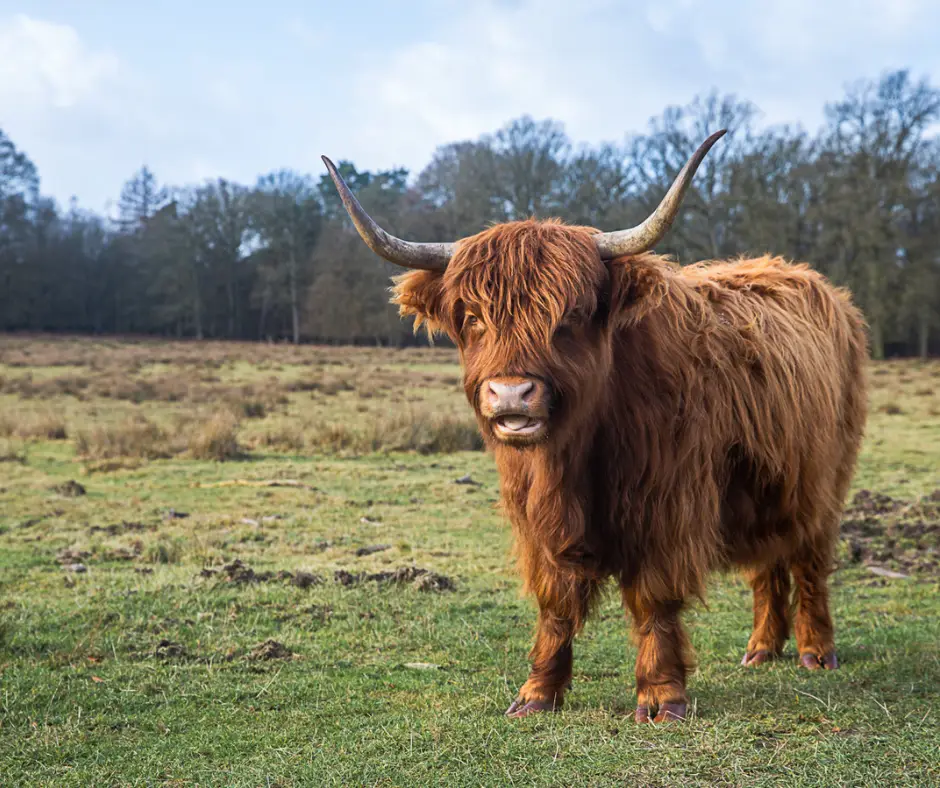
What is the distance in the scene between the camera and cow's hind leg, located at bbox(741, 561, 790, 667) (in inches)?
200

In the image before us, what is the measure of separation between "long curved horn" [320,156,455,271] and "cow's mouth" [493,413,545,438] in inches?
37.6

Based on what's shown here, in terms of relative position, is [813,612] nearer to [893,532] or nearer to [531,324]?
[531,324]

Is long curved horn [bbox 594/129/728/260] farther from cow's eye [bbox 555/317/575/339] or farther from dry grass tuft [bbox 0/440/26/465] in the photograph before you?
dry grass tuft [bbox 0/440/26/465]

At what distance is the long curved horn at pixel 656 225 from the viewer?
3.48 m

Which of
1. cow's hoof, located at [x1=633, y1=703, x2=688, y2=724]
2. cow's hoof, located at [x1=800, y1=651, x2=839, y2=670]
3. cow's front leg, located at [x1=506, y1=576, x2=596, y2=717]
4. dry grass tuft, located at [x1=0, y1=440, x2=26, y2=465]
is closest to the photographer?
cow's hoof, located at [x1=633, y1=703, x2=688, y2=724]

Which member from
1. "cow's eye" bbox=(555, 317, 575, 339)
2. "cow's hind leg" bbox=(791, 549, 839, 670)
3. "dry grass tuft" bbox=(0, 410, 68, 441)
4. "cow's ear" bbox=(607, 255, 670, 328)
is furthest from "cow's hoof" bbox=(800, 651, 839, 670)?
"dry grass tuft" bbox=(0, 410, 68, 441)

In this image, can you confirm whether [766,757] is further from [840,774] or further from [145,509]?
[145,509]

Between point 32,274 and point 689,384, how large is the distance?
47327 millimetres

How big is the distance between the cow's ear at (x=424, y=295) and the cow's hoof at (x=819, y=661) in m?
2.64

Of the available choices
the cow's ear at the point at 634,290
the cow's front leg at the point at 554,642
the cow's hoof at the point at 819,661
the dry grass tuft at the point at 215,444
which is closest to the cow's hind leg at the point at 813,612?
the cow's hoof at the point at 819,661

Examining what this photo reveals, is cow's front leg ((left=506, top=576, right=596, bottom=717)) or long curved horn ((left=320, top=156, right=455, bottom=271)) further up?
long curved horn ((left=320, top=156, right=455, bottom=271))

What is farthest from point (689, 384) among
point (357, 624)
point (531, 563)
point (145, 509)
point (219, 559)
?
point (145, 509)

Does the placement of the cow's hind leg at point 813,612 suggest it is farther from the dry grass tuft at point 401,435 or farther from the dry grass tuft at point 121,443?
the dry grass tuft at point 121,443

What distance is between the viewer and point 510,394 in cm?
340
